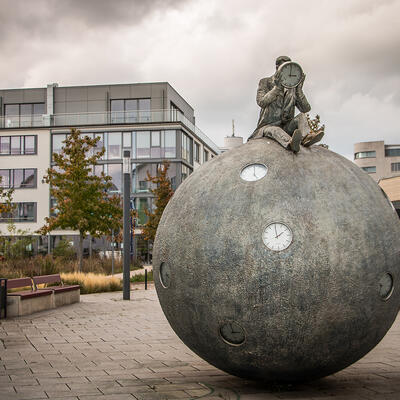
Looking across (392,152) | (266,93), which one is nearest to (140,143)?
(266,93)

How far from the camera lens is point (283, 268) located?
593 centimetres

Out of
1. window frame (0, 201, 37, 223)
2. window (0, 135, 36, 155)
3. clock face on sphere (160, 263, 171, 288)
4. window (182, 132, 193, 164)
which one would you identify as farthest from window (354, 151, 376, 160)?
clock face on sphere (160, 263, 171, 288)

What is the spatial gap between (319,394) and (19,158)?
49.7 meters

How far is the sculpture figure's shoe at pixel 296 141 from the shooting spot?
6750 millimetres

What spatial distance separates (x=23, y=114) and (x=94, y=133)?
914cm

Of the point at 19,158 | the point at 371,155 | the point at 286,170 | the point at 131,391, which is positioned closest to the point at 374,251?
the point at 286,170

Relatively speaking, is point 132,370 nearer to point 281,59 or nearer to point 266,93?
point 266,93

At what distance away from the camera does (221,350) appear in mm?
6379

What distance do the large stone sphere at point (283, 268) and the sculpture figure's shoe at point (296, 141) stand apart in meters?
0.09

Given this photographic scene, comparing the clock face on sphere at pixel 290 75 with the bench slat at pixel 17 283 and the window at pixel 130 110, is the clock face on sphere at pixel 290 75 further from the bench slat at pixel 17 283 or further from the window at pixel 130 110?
the window at pixel 130 110

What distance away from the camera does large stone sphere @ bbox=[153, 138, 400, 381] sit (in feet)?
19.6

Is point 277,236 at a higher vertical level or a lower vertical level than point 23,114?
lower

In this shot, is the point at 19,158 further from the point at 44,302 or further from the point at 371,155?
the point at 371,155

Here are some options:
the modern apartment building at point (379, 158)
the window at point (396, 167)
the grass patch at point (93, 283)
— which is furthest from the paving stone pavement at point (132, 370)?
the window at point (396, 167)
